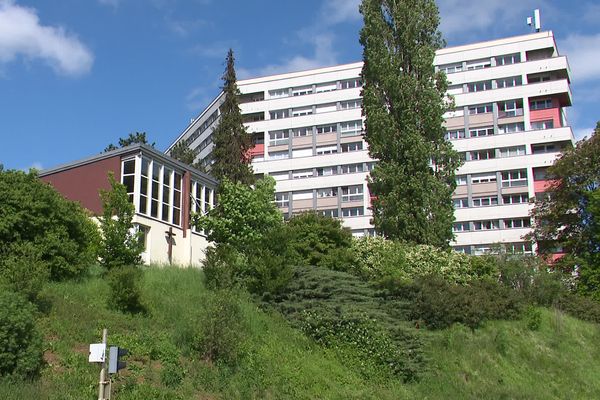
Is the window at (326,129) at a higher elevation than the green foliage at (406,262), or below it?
higher

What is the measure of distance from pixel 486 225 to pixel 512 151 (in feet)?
23.6

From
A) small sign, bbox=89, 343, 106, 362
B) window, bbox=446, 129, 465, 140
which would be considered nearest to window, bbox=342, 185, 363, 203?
window, bbox=446, 129, 465, 140

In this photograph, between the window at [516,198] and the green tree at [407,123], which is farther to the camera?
the window at [516,198]

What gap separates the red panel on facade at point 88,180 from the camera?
32875 mm

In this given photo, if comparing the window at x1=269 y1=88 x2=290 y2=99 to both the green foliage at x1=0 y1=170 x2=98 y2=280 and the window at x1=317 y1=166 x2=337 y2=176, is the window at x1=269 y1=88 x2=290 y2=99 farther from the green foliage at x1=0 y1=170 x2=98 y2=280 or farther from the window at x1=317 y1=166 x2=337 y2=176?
the green foliage at x1=0 y1=170 x2=98 y2=280

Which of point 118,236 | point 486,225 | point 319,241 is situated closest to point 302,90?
point 486,225

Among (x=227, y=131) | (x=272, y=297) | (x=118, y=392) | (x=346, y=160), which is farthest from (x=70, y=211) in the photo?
(x=346, y=160)

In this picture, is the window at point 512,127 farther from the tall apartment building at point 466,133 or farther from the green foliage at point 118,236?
the green foliage at point 118,236

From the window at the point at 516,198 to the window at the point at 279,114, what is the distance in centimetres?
2411

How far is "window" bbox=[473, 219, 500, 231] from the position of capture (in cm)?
6488

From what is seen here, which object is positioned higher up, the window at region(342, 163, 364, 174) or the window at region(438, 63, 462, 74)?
the window at region(438, 63, 462, 74)

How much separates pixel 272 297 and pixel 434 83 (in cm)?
1535

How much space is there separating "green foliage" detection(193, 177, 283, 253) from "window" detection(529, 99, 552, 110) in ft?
143

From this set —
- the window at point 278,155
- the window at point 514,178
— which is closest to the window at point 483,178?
the window at point 514,178
